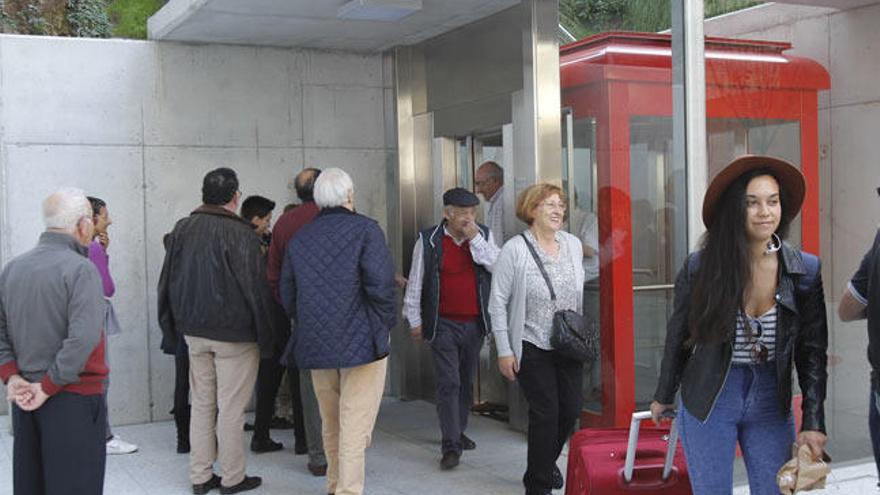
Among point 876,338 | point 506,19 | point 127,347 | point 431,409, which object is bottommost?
point 431,409

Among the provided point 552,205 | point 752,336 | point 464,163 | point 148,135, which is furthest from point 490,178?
point 752,336

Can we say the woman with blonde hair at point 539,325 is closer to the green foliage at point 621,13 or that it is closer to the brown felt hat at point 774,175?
the green foliage at point 621,13

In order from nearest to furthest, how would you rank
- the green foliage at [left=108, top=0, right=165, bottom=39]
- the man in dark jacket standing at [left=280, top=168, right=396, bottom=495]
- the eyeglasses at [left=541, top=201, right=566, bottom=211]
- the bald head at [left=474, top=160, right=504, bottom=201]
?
the man in dark jacket standing at [left=280, top=168, right=396, bottom=495]
the eyeglasses at [left=541, top=201, right=566, bottom=211]
the bald head at [left=474, top=160, right=504, bottom=201]
the green foliage at [left=108, top=0, right=165, bottom=39]

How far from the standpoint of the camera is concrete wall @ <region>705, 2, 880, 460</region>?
18.1 ft

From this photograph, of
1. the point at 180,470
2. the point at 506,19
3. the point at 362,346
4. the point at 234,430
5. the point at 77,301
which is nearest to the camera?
the point at 77,301

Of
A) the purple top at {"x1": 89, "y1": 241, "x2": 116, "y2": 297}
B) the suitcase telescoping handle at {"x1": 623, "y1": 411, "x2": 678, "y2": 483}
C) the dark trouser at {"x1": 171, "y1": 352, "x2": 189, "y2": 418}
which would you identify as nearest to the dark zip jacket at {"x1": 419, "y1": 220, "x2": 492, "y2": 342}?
the dark trouser at {"x1": 171, "y1": 352, "x2": 189, "y2": 418}

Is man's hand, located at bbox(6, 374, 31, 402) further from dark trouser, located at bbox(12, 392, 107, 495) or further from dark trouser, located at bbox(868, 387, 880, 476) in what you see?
dark trouser, located at bbox(868, 387, 880, 476)

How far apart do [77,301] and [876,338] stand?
2.90 meters

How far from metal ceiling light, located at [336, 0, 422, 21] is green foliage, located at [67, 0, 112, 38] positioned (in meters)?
8.25

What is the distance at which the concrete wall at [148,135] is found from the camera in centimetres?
718

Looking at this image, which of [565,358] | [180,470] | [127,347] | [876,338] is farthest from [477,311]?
[876,338]

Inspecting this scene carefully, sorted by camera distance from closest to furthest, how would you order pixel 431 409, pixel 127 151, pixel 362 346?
pixel 362 346 → pixel 127 151 → pixel 431 409

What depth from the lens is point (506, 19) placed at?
22.6 ft

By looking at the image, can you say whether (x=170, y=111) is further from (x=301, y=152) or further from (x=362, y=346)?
(x=362, y=346)
